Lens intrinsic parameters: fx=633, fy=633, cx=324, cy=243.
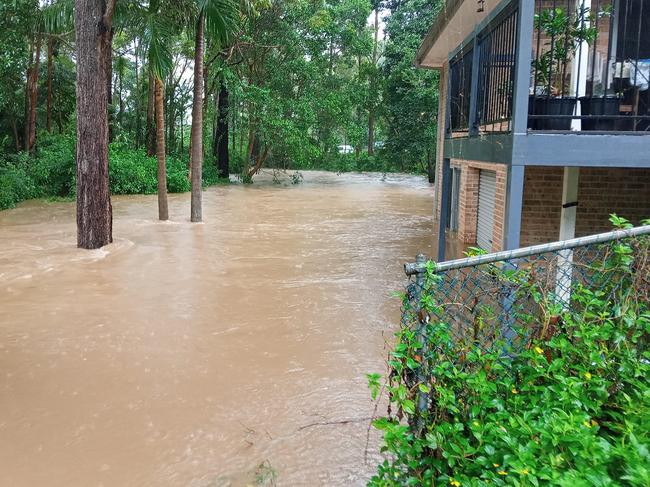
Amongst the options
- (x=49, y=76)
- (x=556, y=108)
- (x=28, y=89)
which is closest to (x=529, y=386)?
(x=556, y=108)

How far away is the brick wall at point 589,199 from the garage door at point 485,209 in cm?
116

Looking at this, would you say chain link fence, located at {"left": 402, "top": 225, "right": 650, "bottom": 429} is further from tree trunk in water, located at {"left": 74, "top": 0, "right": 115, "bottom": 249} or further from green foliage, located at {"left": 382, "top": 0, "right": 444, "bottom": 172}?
green foliage, located at {"left": 382, "top": 0, "right": 444, "bottom": 172}

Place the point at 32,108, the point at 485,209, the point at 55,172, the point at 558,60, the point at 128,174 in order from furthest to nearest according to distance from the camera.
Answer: the point at 128,174, the point at 32,108, the point at 55,172, the point at 485,209, the point at 558,60

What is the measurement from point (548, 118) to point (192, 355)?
4.29 metres

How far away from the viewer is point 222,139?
30.1 metres

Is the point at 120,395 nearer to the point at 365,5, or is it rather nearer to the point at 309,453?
the point at 309,453

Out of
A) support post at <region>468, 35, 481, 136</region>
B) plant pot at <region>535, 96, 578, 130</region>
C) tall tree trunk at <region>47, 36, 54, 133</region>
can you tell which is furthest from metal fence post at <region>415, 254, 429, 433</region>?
tall tree trunk at <region>47, 36, 54, 133</region>

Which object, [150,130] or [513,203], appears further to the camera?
[150,130]

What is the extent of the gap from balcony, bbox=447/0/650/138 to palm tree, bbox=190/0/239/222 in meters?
7.76

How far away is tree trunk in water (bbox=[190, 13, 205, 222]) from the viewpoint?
Result: 614 inches

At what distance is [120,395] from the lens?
5695 millimetres

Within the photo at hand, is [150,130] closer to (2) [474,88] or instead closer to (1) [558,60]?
(2) [474,88]

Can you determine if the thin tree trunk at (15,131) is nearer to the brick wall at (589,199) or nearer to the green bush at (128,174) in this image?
the green bush at (128,174)

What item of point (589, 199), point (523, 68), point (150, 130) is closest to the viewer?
point (523, 68)
